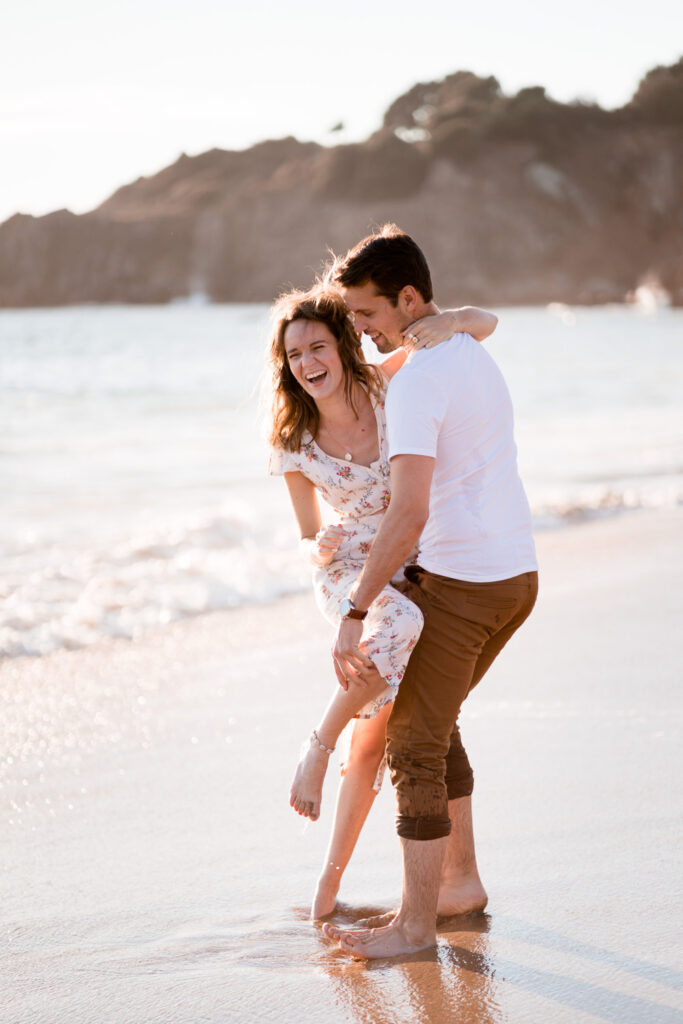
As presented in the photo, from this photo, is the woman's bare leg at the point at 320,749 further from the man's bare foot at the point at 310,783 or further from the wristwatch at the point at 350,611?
the wristwatch at the point at 350,611

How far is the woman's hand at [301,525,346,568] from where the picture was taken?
2619mm

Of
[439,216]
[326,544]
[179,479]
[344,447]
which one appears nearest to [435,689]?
[326,544]

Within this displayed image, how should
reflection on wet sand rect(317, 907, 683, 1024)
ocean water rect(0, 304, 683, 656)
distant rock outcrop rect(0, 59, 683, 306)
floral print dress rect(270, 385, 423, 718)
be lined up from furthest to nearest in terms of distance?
distant rock outcrop rect(0, 59, 683, 306), ocean water rect(0, 304, 683, 656), floral print dress rect(270, 385, 423, 718), reflection on wet sand rect(317, 907, 683, 1024)

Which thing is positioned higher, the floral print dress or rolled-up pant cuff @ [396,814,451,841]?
the floral print dress

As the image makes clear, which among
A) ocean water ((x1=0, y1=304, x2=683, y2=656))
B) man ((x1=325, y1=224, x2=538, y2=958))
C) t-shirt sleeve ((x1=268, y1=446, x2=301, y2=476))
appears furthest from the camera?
ocean water ((x1=0, y1=304, x2=683, y2=656))

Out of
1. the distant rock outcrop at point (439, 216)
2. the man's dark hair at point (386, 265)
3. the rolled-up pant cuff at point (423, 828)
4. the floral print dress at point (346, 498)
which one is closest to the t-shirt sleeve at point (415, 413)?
the man's dark hair at point (386, 265)

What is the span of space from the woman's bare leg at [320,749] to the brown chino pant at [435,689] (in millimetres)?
96

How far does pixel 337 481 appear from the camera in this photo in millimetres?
2688

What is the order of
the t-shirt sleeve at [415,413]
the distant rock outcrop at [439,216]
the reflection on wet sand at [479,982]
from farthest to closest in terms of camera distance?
the distant rock outcrop at [439,216] → the t-shirt sleeve at [415,413] → the reflection on wet sand at [479,982]

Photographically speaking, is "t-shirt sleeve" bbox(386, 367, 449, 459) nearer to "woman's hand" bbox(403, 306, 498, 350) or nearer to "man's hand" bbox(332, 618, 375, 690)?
"woman's hand" bbox(403, 306, 498, 350)

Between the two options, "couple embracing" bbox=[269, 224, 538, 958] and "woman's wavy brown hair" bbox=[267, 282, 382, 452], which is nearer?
"couple embracing" bbox=[269, 224, 538, 958]

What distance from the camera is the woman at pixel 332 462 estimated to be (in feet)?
8.64

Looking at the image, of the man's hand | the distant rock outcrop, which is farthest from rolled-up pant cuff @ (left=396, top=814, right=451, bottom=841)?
the distant rock outcrop

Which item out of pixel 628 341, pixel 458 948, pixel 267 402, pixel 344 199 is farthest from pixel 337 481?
pixel 344 199
